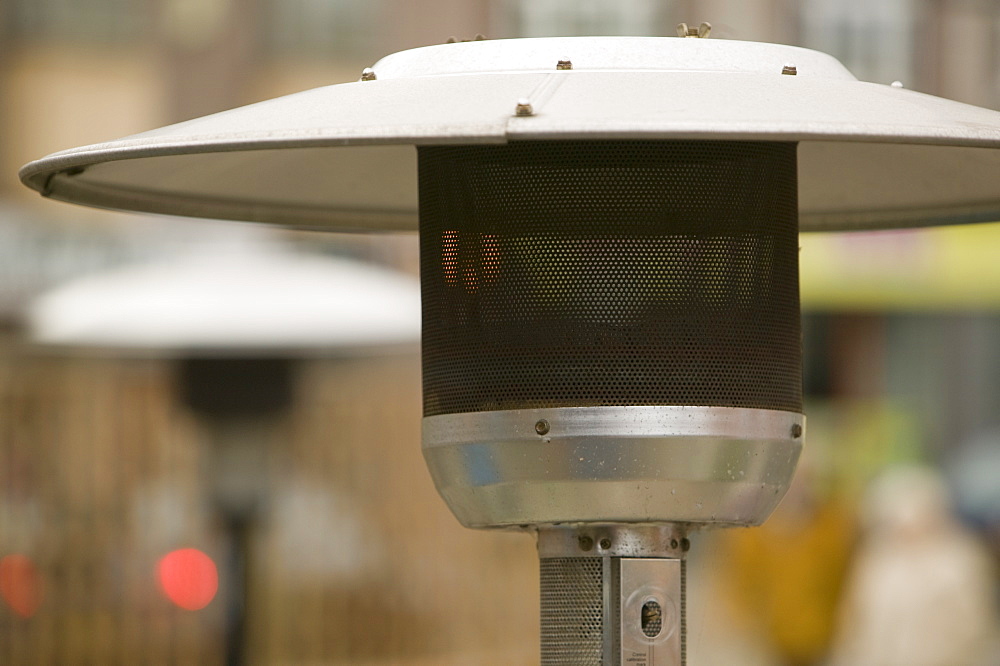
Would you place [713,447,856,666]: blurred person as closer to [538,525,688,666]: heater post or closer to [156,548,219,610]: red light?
[156,548,219,610]: red light

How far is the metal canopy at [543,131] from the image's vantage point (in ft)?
7.57

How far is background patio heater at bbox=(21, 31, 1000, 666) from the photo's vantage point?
257cm

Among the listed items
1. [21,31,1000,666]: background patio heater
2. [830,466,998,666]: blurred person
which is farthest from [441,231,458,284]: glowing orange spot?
[830,466,998,666]: blurred person

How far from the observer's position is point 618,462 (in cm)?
259

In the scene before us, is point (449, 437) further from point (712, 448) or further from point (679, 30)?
point (679, 30)

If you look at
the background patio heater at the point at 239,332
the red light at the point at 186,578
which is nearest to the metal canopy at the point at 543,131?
the background patio heater at the point at 239,332

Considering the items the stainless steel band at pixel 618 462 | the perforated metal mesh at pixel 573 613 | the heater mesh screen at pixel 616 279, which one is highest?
the heater mesh screen at pixel 616 279

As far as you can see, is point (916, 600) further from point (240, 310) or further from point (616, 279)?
point (616, 279)

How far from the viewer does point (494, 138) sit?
225 centimetres

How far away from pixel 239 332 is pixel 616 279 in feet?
17.6

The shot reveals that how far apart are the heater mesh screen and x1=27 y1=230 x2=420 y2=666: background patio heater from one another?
16.5 ft

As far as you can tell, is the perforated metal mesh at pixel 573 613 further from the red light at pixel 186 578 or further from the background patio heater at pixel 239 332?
the red light at pixel 186 578

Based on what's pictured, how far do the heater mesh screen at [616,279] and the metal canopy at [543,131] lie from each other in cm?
13

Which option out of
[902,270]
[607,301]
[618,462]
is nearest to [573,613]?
[618,462]
